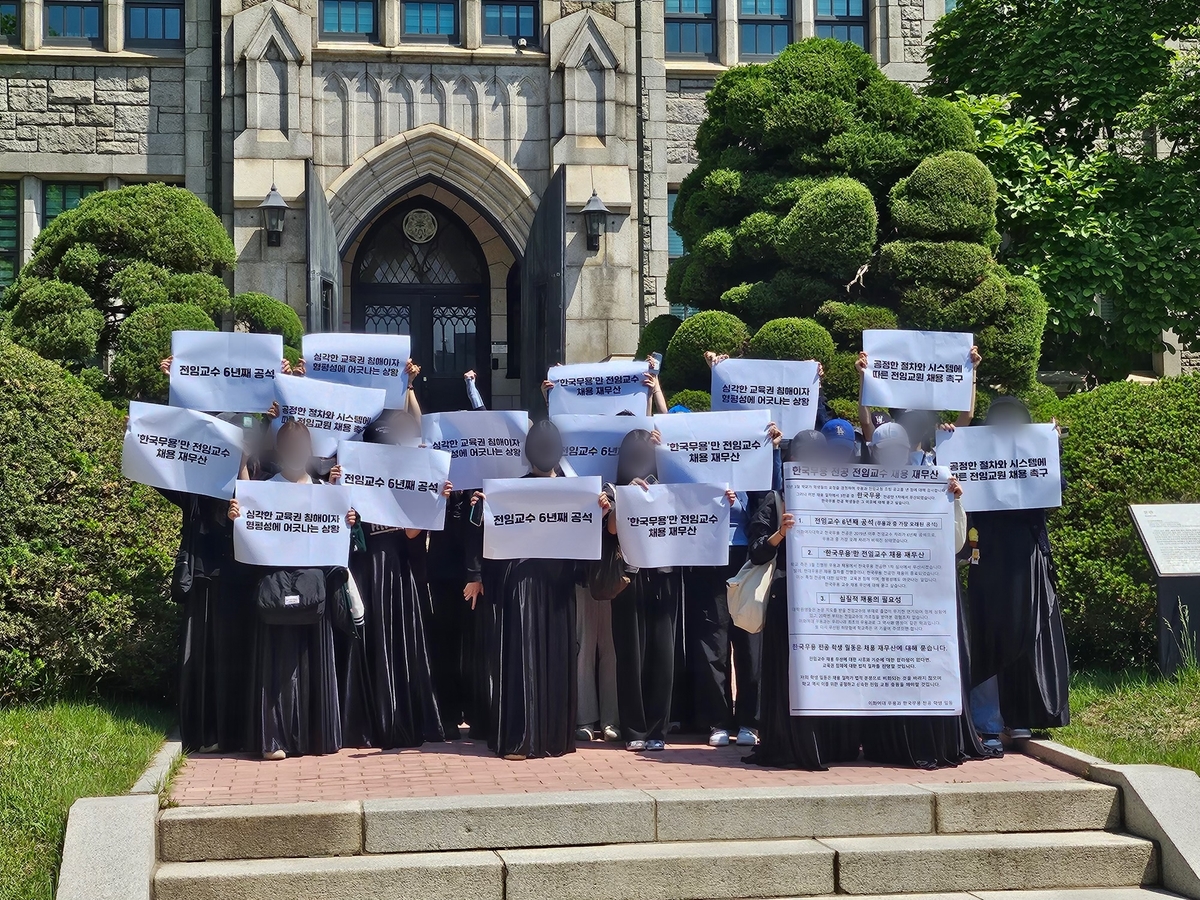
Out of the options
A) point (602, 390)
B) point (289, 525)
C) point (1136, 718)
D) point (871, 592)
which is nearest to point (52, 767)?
point (289, 525)

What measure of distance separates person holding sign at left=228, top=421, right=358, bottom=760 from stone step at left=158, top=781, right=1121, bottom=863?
4.53 ft

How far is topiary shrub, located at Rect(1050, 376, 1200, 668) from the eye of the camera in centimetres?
932

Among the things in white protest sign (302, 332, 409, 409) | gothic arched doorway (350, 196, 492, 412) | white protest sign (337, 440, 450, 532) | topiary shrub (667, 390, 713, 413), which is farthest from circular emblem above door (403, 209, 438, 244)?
white protest sign (337, 440, 450, 532)

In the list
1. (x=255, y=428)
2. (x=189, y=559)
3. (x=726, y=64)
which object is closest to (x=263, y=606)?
(x=189, y=559)

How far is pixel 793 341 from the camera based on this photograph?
430 inches

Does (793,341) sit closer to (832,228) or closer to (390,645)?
(832,228)

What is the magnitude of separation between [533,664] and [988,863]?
2553 millimetres

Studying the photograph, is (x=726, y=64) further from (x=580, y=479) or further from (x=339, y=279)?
(x=580, y=479)

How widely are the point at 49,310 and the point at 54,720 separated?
520cm

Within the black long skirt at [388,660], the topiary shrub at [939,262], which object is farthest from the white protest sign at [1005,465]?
the topiary shrub at [939,262]

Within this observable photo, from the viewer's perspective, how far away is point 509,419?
7.86 m

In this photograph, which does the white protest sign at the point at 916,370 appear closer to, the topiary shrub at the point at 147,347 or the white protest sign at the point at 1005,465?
the white protest sign at the point at 1005,465

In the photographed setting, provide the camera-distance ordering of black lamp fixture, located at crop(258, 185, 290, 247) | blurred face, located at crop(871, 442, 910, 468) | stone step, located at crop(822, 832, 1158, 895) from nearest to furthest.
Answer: stone step, located at crop(822, 832, 1158, 895), blurred face, located at crop(871, 442, 910, 468), black lamp fixture, located at crop(258, 185, 290, 247)

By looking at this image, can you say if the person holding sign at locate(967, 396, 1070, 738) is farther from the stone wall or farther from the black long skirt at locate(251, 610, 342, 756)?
the stone wall
